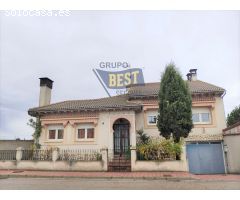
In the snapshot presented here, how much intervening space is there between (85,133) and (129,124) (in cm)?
361

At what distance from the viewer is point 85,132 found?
60.5ft

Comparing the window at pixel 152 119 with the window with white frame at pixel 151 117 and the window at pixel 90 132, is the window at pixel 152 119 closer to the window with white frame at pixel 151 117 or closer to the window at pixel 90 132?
the window with white frame at pixel 151 117

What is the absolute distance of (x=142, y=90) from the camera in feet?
65.0

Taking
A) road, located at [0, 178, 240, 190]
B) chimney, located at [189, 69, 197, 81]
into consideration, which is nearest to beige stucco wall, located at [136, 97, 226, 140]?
chimney, located at [189, 69, 197, 81]

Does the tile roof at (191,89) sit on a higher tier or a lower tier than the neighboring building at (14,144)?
higher

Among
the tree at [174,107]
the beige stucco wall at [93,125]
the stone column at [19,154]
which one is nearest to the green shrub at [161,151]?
the tree at [174,107]

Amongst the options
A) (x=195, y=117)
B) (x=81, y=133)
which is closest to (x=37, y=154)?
(x=81, y=133)

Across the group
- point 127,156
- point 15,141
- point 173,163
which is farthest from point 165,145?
point 15,141

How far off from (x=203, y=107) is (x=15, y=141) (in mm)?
15696

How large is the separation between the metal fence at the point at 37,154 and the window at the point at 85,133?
297 centimetres

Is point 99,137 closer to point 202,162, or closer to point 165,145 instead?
point 165,145

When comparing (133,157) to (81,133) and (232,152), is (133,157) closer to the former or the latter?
(81,133)

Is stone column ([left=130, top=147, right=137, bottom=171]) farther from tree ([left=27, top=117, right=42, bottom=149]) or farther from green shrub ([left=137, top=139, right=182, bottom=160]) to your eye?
tree ([left=27, top=117, right=42, bottom=149])

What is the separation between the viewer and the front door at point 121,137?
58.3 feet
